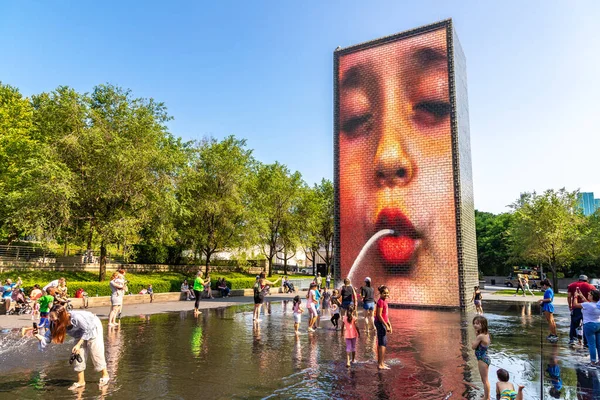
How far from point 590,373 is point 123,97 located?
99.7 feet

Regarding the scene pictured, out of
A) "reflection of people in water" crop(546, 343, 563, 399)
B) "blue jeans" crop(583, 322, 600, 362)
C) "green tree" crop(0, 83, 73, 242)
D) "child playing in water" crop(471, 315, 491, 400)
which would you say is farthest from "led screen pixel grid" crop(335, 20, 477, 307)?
"green tree" crop(0, 83, 73, 242)

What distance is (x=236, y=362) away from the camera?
29.5ft

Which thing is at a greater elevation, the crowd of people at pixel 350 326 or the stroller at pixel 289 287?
the crowd of people at pixel 350 326

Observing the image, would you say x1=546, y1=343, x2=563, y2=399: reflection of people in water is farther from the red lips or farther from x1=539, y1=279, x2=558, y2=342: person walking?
the red lips

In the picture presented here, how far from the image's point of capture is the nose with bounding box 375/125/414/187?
2314 cm

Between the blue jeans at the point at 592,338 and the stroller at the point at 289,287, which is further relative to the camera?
the stroller at the point at 289,287

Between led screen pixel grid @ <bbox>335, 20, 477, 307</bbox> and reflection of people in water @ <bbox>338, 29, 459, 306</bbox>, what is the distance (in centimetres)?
5

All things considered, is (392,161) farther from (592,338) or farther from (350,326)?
(350,326)

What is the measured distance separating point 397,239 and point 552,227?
26129 mm

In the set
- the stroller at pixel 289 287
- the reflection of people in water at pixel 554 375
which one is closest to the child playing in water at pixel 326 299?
the reflection of people in water at pixel 554 375

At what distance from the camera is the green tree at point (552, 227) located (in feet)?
131

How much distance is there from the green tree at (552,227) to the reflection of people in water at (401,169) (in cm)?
2383

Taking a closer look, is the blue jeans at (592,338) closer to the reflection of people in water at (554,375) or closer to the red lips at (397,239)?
the reflection of people in water at (554,375)

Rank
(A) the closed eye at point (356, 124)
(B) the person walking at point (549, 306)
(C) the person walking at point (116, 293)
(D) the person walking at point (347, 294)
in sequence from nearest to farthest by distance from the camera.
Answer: (B) the person walking at point (549, 306)
(D) the person walking at point (347, 294)
(C) the person walking at point (116, 293)
(A) the closed eye at point (356, 124)
